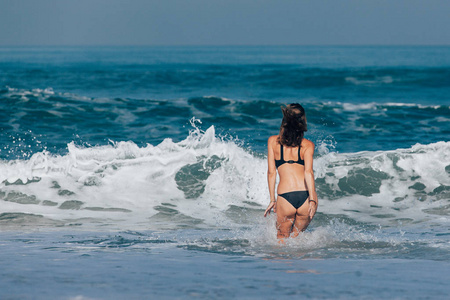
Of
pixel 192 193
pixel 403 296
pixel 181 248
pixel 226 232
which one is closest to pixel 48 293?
pixel 181 248

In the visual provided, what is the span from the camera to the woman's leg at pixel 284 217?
5742 mm

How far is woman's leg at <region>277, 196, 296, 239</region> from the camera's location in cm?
574

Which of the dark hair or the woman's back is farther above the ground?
the dark hair

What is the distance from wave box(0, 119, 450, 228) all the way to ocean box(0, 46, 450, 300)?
0.03 m

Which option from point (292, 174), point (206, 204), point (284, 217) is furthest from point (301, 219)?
point (206, 204)

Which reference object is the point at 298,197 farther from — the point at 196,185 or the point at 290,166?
the point at 196,185

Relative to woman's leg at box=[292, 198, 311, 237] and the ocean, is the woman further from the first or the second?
the ocean

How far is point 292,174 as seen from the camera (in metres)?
5.72

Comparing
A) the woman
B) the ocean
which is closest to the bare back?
the woman

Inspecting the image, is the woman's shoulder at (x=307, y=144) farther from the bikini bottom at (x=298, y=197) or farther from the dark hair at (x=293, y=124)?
the bikini bottom at (x=298, y=197)

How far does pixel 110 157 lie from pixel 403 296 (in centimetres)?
797

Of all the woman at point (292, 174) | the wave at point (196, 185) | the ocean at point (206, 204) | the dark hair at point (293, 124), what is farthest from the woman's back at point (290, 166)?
the wave at point (196, 185)

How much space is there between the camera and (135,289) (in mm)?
4438

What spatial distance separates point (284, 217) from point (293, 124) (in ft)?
3.36
